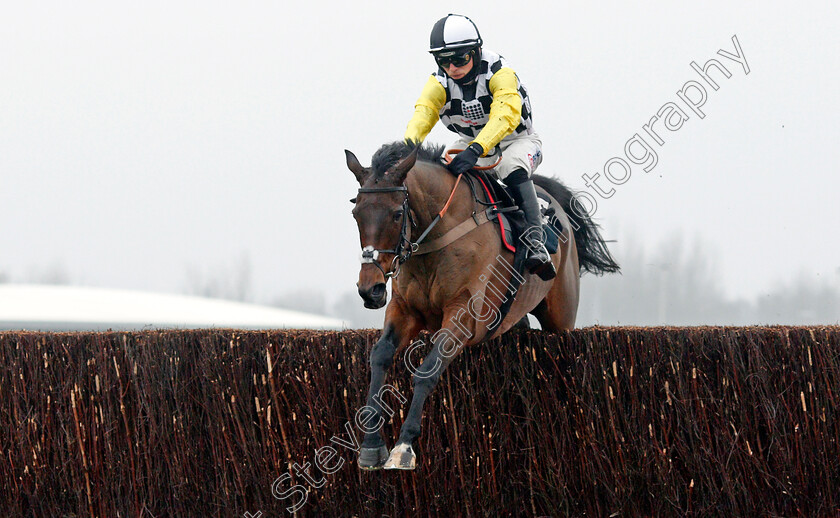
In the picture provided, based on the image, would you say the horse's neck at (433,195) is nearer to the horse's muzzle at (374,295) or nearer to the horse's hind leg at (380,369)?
the horse's hind leg at (380,369)

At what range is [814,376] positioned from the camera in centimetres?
566

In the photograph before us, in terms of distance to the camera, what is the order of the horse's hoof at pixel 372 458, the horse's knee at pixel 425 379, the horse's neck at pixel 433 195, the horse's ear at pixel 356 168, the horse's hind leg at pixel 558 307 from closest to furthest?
the horse's hoof at pixel 372 458
the horse's knee at pixel 425 379
the horse's ear at pixel 356 168
the horse's neck at pixel 433 195
the horse's hind leg at pixel 558 307

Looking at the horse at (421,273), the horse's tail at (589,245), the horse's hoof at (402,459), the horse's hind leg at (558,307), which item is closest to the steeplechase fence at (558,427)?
the horse at (421,273)

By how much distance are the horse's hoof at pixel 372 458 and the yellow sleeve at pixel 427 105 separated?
83.6 inches

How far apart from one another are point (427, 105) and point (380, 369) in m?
1.89

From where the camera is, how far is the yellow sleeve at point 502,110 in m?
5.18

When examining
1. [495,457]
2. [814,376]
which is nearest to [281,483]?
[495,457]

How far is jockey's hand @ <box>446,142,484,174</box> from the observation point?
5.15 m

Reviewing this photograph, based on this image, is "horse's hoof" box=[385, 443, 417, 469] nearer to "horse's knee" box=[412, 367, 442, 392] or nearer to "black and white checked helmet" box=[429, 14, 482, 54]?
"horse's knee" box=[412, 367, 442, 392]

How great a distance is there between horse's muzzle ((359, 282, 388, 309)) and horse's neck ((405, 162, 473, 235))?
71cm

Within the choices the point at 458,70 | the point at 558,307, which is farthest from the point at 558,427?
the point at 458,70

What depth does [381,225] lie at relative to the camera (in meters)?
4.37

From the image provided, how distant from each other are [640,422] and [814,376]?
47.7 inches

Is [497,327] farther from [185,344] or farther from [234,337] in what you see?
[185,344]
